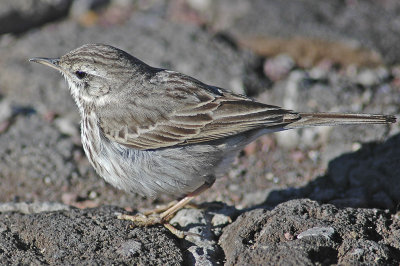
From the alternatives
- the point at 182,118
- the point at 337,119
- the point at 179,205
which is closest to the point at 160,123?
the point at 182,118

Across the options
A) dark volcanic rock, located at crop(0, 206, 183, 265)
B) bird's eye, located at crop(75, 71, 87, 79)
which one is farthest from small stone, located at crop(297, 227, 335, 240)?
bird's eye, located at crop(75, 71, 87, 79)

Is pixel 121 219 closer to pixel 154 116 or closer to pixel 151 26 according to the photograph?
pixel 154 116

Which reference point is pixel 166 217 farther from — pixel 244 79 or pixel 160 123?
pixel 244 79

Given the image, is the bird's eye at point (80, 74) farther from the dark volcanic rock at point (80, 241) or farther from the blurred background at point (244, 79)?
the blurred background at point (244, 79)

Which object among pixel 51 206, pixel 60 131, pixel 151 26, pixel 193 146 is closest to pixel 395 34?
pixel 151 26

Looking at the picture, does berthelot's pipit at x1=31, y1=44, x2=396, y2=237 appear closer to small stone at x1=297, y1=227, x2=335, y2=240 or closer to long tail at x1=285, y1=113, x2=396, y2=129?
long tail at x1=285, y1=113, x2=396, y2=129

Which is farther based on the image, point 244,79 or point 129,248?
point 244,79
